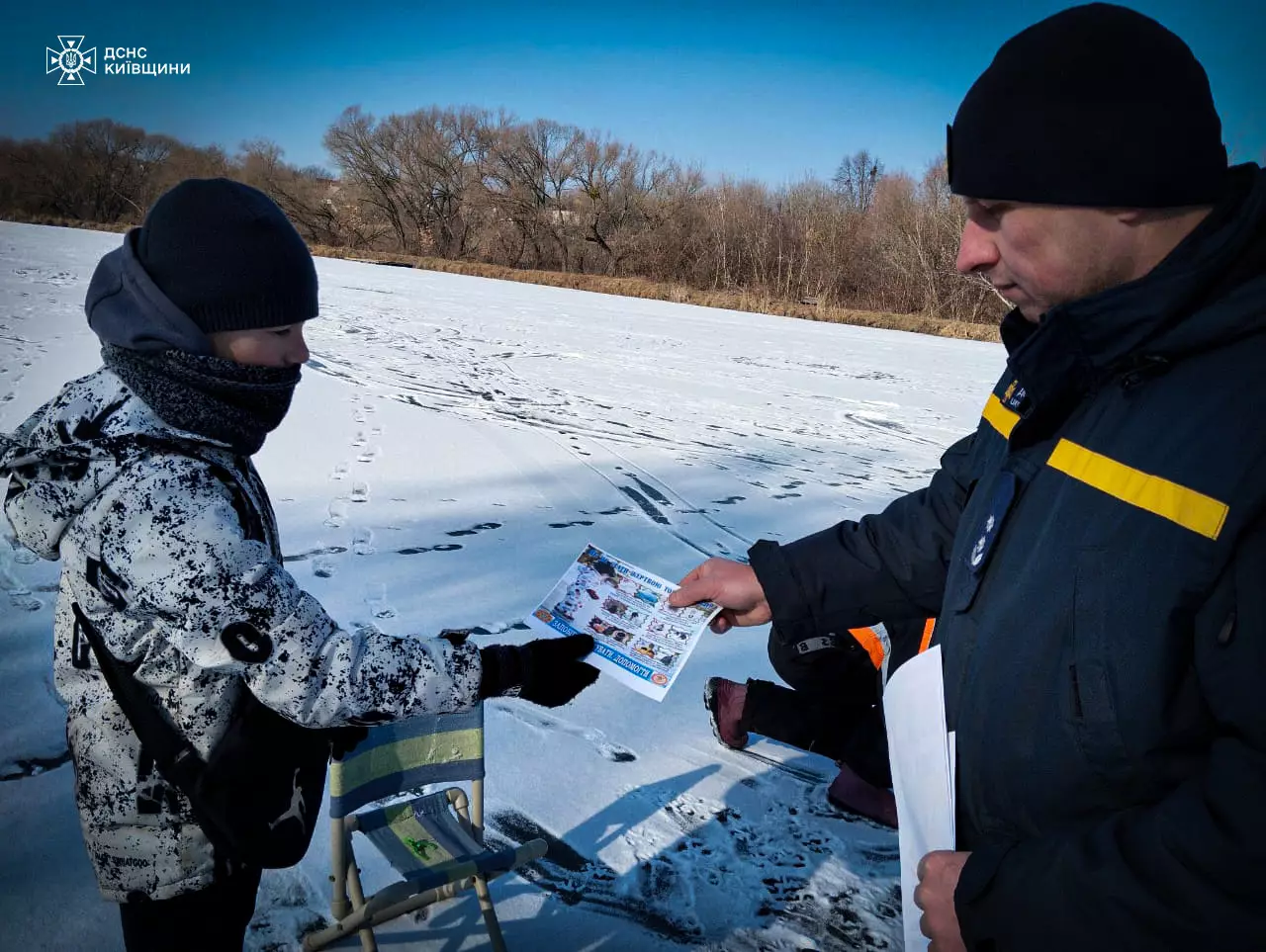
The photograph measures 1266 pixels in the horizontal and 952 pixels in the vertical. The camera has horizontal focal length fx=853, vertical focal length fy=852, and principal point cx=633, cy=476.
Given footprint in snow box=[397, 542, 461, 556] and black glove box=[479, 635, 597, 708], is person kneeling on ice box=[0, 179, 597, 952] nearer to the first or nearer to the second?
black glove box=[479, 635, 597, 708]

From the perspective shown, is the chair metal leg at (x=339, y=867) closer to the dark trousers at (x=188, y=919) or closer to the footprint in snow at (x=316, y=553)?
the dark trousers at (x=188, y=919)

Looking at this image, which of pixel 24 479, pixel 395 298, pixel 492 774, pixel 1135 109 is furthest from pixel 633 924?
pixel 395 298

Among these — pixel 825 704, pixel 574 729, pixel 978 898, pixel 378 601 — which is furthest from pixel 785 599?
pixel 378 601

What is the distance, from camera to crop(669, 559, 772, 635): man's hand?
2.18m

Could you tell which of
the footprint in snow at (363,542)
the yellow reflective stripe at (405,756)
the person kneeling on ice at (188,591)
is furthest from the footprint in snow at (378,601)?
the person kneeling on ice at (188,591)

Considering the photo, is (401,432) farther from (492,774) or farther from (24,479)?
(24,479)

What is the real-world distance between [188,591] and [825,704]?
217 cm

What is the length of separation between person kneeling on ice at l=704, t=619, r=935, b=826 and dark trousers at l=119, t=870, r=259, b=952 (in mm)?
1754

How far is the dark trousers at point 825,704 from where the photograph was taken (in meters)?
2.91

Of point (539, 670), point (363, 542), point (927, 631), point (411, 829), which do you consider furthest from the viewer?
point (363, 542)

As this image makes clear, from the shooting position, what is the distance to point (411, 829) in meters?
2.30

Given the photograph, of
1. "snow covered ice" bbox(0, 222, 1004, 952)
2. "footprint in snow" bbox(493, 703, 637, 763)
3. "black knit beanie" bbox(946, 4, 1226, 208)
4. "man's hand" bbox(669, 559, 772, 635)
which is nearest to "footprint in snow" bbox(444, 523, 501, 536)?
"snow covered ice" bbox(0, 222, 1004, 952)

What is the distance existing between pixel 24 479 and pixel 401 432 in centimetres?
536

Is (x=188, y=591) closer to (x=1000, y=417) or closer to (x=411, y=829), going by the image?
(x=411, y=829)
